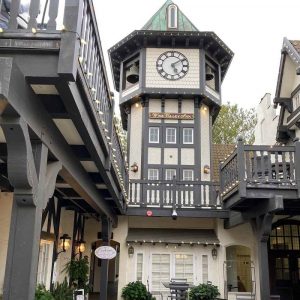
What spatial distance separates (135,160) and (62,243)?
5710 mm

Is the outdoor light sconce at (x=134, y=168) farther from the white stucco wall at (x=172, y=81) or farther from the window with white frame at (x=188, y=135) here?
the white stucco wall at (x=172, y=81)

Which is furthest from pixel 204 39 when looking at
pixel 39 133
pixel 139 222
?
pixel 39 133

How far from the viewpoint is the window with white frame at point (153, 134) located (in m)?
15.0

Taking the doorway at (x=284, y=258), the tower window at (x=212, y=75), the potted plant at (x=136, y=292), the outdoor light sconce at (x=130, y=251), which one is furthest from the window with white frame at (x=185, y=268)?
the tower window at (x=212, y=75)

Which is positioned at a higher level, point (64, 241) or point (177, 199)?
point (177, 199)

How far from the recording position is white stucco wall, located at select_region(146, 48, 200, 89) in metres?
15.2

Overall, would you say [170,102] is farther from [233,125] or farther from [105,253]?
[233,125]

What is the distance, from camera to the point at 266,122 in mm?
17266

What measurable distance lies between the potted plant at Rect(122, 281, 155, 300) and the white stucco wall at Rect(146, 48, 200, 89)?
23.3 ft

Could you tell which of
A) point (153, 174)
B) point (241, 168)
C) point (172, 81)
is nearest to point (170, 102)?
point (172, 81)

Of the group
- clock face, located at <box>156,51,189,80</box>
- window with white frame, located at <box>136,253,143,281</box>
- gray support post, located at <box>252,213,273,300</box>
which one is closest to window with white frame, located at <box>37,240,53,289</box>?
window with white frame, located at <box>136,253,143,281</box>

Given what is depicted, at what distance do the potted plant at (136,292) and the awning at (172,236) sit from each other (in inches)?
51.6

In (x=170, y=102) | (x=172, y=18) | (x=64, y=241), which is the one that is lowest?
(x=64, y=241)

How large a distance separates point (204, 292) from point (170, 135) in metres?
5.78
